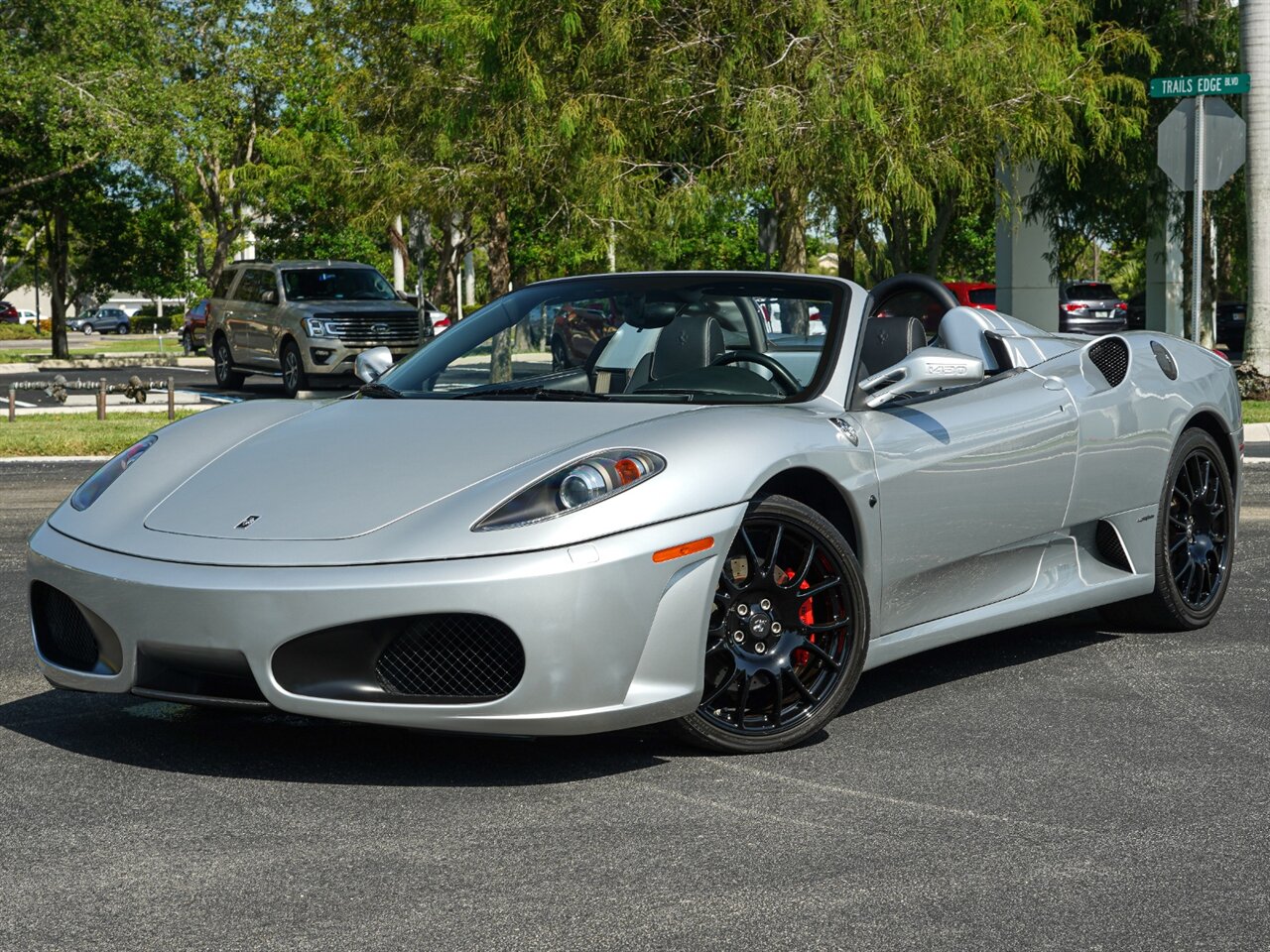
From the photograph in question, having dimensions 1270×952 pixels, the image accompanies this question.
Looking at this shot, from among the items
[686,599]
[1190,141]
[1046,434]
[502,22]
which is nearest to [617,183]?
[502,22]

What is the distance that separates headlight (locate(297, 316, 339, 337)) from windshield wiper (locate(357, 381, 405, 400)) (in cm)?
1915

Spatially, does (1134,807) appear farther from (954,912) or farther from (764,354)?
(764,354)

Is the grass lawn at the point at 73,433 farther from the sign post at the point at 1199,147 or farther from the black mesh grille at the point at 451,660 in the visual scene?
the black mesh grille at the point at 451,660

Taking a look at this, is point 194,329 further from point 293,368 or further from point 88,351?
point 293,368

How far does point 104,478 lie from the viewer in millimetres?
5215

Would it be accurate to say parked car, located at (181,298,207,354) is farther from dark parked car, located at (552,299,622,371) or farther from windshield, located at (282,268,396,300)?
dark parked car, located at (552,299,622,371)

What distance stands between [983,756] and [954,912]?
1320mm

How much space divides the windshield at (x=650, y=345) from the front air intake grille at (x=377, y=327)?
62.9ft

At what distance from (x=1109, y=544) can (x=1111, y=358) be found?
67cm

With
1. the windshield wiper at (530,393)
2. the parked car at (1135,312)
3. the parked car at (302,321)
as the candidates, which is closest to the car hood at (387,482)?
the windshield wiper at (530,393)

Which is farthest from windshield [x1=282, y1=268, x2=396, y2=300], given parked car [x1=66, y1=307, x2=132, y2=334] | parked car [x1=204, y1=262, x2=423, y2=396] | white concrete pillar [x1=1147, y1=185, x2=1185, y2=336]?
parked car [x1=66, y1=307, x2=132, y2=334]

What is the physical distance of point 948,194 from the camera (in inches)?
961

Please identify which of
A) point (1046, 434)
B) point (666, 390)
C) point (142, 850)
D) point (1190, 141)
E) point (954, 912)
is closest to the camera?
point (954, 912)

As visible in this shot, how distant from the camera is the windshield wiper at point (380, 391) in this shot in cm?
570
